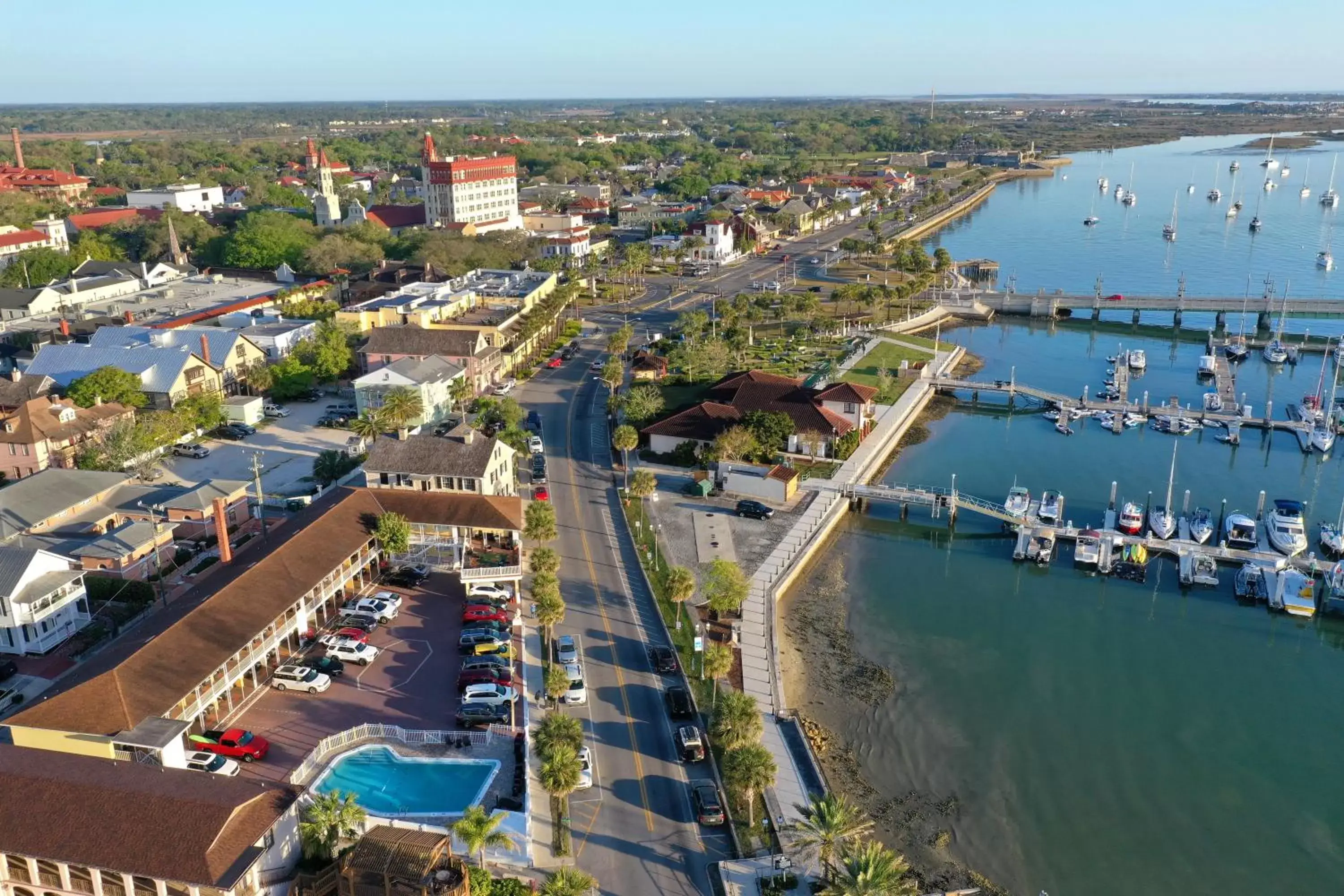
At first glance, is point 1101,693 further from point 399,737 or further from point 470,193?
point 470,193

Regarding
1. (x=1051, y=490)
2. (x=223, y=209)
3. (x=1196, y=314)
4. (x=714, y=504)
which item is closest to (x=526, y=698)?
(x=714, y=504)

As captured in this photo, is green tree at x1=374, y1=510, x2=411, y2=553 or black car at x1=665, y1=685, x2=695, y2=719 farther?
green tree at x1=374, y1=510, x2=411, y2=553

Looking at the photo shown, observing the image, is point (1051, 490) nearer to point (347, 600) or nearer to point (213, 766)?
point (347, 600)

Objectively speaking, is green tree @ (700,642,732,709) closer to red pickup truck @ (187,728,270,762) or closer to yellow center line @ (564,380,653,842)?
yellow center line @ (564,380,653,842)

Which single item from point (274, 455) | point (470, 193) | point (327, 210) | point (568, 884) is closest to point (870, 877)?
point (568, 884)

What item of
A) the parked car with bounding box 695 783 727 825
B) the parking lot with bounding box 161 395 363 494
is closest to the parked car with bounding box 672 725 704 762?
the parked car with bounding box 695 783 727 825
